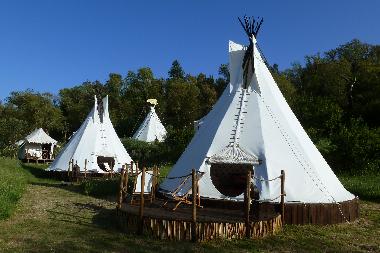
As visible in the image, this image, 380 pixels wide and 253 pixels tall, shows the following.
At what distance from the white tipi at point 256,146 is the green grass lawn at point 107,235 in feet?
4.15

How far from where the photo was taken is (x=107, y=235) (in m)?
10.2

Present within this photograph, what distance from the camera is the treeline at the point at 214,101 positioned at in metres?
27.2

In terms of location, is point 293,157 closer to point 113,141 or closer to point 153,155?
point 113,141

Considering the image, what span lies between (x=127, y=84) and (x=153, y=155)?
111ft

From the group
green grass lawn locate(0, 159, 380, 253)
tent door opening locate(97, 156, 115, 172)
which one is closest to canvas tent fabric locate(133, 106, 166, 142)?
tent door opening locate(97, 156, 115, 172)

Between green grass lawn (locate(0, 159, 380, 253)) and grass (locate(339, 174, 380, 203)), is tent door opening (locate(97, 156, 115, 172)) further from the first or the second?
grass (locate(339, 174, 380, 203))

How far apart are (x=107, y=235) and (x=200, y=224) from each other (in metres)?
2.26

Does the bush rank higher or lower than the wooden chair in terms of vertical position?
lower

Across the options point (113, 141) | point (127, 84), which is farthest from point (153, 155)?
point (127, 84)

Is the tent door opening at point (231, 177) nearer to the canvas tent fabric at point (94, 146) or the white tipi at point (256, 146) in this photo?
the white tipi at point (256, 146)

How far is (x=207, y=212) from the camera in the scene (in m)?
11.3

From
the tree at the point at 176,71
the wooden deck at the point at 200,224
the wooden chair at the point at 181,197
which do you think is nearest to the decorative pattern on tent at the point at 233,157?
the wooden chair at the point at 181,197

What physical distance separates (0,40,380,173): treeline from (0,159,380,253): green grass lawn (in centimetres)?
1174

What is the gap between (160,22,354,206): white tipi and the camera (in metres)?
12.2
